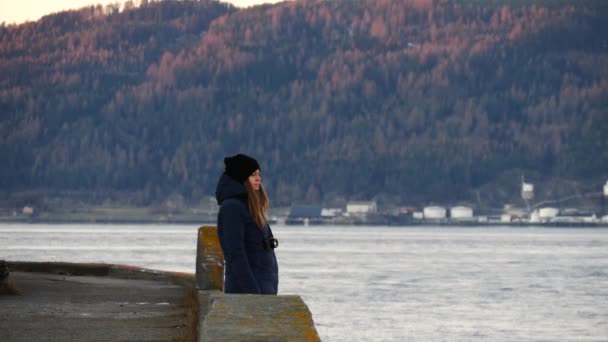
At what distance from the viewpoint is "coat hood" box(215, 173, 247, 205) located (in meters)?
11.9

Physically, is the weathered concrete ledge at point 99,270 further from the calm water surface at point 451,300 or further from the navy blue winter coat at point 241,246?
the calm water surface at point 451,300

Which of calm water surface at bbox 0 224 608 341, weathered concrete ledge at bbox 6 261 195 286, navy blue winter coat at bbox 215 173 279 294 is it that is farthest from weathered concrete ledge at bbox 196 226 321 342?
calm water surface at bbox 0 224 608 341

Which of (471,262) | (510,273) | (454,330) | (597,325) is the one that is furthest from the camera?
(471,262)

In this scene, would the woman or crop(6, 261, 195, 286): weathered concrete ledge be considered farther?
crop(6, 261, 195, 286): weathered concrete ledge

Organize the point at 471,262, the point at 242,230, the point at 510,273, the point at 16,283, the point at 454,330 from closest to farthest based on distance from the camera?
the point at 242,230
the point at 16,283
the point at 454,330
the point at 510,273
the point at 471,262

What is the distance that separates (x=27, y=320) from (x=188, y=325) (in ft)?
6.18

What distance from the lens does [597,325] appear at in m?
48.6

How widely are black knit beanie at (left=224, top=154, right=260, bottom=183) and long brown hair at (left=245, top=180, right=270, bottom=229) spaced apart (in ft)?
0.23

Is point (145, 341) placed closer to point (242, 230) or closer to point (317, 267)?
point (242, 230)

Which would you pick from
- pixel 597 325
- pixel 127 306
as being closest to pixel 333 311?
pixel 597 325

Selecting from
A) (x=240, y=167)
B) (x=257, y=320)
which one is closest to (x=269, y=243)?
(x=240, y=167)

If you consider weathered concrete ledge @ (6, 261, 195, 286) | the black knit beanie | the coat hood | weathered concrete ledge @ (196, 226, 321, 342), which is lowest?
weathered concrete ledge @ (6, 261, 195, 286)

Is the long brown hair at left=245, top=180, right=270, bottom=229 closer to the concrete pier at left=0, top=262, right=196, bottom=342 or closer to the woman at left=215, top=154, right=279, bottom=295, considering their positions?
the woman at left=215, top=154, right=279, bottom=295

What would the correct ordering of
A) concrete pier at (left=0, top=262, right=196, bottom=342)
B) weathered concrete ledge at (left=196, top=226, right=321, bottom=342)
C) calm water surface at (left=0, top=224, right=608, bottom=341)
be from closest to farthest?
weathered concrete ledge at (left=196, top=226, right=321, bottom=342) → concrete pier at (left=0, top=262, right=196, bottom=342) → calm water surface at (left=0, top=224, right=608, bottom=341)
